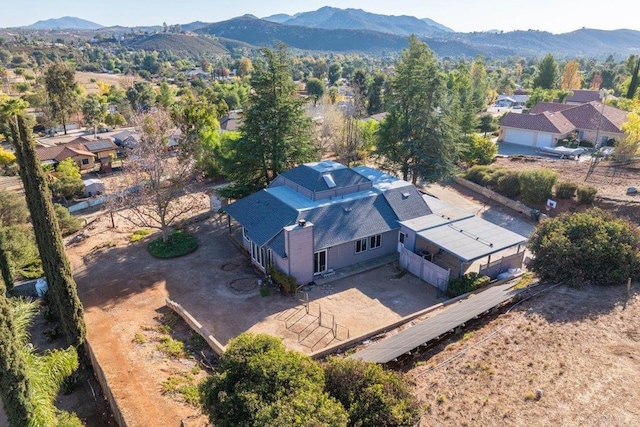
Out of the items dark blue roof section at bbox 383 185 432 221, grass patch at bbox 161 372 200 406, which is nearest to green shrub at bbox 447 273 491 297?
dark blue roof section at bbox 383 185 432 221

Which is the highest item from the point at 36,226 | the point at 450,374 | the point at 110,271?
the point at 36,226

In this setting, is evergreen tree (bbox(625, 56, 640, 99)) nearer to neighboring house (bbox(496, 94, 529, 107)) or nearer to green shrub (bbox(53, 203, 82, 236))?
neighboring house (bbox(496, 94, 529, 107))

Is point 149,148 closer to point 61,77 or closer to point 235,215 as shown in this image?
point 235,215

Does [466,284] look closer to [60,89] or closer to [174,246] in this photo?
[174,246]

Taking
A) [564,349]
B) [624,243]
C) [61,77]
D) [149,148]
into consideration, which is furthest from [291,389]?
[61,77]

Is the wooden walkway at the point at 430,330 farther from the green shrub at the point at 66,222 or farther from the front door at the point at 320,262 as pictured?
the green shrub at the point at 66,222

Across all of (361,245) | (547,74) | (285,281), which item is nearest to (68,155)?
(285,281)

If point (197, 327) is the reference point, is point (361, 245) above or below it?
above
